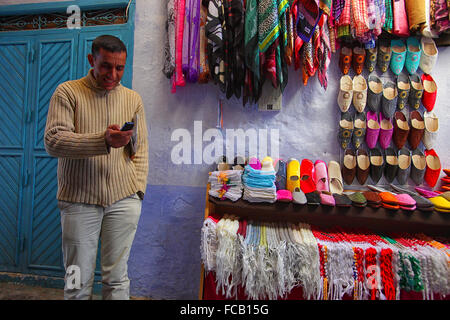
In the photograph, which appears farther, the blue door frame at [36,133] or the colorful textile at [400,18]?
the blue door frame at [36,133]

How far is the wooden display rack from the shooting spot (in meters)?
1.45

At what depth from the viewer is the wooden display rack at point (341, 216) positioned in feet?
4.74

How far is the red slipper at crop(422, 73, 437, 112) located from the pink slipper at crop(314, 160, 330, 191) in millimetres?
899

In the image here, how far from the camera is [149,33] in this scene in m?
2.09

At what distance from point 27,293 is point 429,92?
12.1ft

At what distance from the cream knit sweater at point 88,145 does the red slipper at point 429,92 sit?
217cm

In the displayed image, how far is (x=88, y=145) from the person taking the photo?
1152 mm

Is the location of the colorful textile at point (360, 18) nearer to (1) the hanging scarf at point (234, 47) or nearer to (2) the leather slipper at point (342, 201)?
(1) the hanging scarf at point (234, 47)

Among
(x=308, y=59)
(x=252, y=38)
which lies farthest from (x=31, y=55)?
(x=308, y=59)

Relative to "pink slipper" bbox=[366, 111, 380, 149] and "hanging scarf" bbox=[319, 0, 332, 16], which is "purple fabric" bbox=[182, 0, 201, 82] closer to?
"hanging scarf" bbox=[319, 0, 332, 16]

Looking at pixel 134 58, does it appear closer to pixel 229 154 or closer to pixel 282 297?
pixel 229 154

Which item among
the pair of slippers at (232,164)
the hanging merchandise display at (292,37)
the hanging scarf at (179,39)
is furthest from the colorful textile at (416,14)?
the hanging scarf at (179,39)

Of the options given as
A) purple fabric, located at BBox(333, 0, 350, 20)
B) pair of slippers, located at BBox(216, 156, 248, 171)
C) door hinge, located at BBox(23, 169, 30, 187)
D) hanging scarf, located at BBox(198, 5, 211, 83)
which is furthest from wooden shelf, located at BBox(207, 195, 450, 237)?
door hinge, located at BBox(23, 169, 30, 187)

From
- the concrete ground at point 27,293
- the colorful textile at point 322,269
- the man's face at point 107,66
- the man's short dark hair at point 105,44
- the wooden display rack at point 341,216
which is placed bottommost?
the concrete ground at point 27,293
